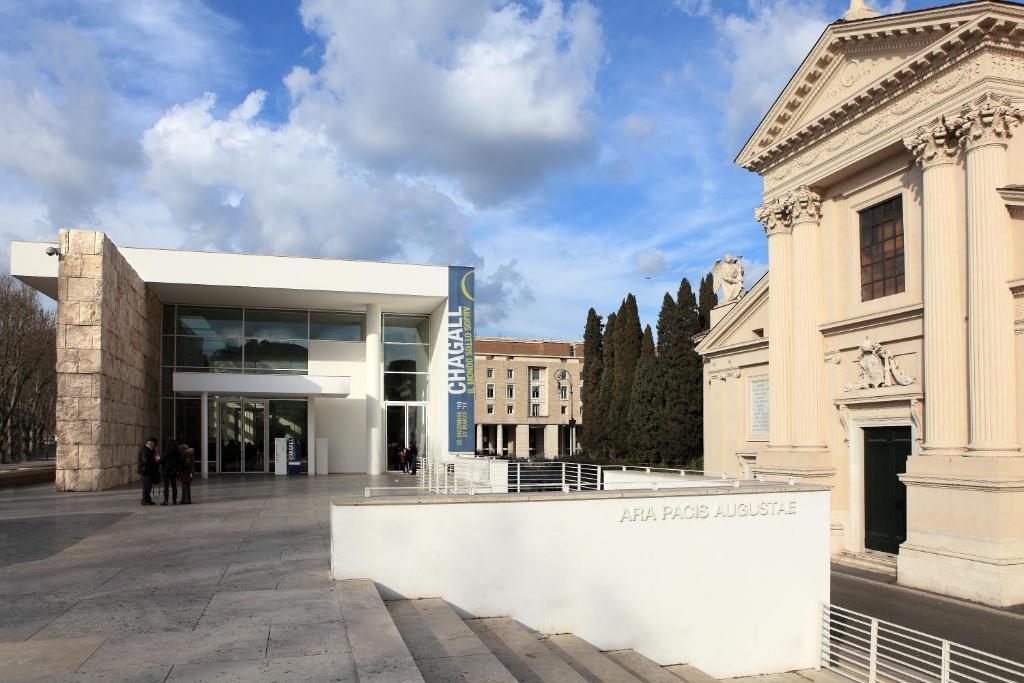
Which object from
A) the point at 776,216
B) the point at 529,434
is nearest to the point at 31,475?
the point at 776,216

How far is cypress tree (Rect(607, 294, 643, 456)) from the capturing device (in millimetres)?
47219

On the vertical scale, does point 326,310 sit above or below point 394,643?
above

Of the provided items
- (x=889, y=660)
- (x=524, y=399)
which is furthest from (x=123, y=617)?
(x=524, y=399)

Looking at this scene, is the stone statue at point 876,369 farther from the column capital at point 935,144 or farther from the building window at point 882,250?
the column capital at point 935,144

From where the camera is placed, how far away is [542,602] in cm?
1084

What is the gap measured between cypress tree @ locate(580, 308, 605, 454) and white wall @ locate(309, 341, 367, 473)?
61.6ft

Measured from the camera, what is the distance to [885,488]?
19391mm

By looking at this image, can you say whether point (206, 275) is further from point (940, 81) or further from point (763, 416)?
point (940, 81)

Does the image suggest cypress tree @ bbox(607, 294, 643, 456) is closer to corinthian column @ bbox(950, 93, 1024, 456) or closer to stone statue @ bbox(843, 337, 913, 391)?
stone statue @ bbox(843, 337, 913, 391)

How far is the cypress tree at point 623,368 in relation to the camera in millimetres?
47219

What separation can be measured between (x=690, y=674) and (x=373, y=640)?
644 centimetres

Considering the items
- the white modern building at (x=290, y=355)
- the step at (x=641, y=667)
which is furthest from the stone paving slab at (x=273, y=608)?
the white modern building at (x=290, y=355)

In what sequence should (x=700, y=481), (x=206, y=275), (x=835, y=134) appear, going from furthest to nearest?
(x=206, y=275) < (x=835, y=134) < (x=700, y=481)

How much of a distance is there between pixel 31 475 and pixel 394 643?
25.7 meters
